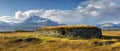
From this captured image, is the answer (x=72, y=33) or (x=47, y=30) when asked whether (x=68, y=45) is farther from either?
(x=47, y=30)

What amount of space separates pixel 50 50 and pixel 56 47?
3137mm

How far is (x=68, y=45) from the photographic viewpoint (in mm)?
42094

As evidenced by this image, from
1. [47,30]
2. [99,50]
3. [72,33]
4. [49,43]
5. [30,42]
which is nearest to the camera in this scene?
[99,50]

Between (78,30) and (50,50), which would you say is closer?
(50,50)

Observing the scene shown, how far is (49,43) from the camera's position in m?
45.4

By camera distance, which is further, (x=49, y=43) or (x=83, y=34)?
(x=83, y=34)

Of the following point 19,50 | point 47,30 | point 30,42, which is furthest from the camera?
point 47,30

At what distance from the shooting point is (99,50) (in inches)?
1454

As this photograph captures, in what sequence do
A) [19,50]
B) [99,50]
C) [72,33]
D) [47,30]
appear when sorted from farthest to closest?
1. [47,30]
2. [72,33]
3. [19,50]
4. [99,50]

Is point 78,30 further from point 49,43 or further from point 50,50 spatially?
point 50,50

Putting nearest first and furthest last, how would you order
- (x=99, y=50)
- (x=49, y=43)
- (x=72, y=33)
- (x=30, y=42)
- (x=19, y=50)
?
1. (x=99, y=50)
2. (x=19, y=50)
3. (x=49, y=43)
4. (x=30, y=42)
5. (x=72, y=33)

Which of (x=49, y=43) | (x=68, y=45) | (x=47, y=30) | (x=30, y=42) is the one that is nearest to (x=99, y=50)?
(x=68, y=45)

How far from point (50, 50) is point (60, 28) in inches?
776

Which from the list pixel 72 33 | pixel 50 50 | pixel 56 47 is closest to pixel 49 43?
pixel 56 47
